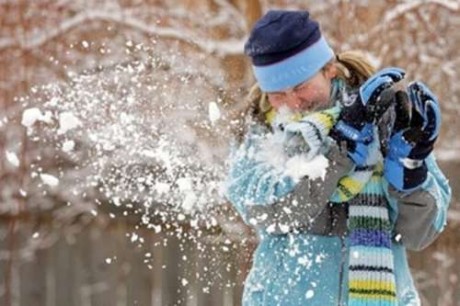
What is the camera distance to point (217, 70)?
600 centimetres

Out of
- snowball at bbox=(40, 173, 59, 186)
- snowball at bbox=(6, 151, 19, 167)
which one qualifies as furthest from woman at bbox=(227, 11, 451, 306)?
snowball at bbox=(6, 151, 19, 167)

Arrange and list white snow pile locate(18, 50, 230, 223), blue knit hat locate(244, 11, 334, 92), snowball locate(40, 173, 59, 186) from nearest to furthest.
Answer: blue knit hat locate(244, 11, 334, 92) < snowball locate(40, 173, 59, 186) < white snow pile locate(18, 50, 230, 223)

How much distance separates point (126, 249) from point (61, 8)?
128 centimetres

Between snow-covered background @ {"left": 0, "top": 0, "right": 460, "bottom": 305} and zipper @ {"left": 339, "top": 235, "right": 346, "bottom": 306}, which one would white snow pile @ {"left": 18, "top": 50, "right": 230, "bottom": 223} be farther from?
zipper @ {"left": 339, "top": 235, "right": 346, "bottom": 306}

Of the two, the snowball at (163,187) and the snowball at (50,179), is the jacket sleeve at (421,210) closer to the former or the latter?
the snowball at (163,187)

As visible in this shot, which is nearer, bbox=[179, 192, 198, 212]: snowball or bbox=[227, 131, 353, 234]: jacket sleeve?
bbox=[227, 131, 353, 234]: jacket sleeve

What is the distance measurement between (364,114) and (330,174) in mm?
136

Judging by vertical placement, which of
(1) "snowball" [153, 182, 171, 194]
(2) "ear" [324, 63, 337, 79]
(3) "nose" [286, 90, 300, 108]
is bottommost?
(3) "nose" [286, 90, 300, 108]

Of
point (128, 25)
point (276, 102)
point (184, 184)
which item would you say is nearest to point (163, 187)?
point (184, 184)

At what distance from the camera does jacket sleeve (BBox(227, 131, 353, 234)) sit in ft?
8.14

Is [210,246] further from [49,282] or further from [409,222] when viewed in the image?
[409,222]

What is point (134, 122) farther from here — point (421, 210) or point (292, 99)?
point (421, 210)

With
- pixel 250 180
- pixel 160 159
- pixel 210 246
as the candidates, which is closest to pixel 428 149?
pixel 250 180

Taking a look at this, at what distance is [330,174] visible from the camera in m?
2.47
